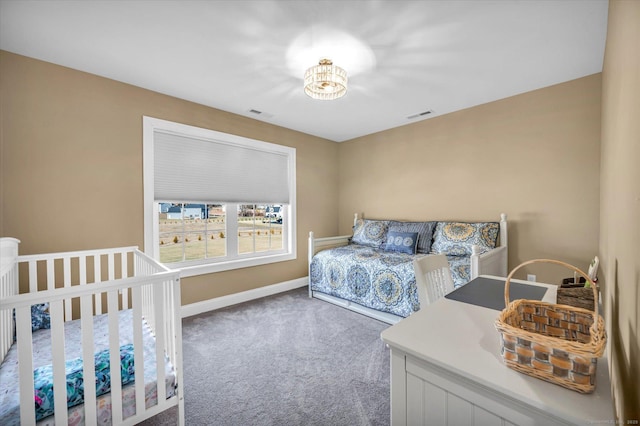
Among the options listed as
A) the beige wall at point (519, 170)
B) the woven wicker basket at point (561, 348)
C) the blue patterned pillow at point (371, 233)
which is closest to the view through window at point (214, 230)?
the blue patterned pillow at point (371, 233)

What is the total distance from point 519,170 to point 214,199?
11.3 feet

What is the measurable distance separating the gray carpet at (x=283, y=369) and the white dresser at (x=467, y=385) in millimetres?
912

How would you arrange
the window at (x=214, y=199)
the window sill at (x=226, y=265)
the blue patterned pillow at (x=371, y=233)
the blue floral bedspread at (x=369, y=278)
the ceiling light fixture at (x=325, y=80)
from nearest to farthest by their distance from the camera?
the ceiling light fixture at (x=325, y=80) < the blue floral bedspread at (x=369, y=278) < the window at (x=214, y=199) < the window sill at (x=226, y=265) < the blue patterned pillow at (x=371, y=233)

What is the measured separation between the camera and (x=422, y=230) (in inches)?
132

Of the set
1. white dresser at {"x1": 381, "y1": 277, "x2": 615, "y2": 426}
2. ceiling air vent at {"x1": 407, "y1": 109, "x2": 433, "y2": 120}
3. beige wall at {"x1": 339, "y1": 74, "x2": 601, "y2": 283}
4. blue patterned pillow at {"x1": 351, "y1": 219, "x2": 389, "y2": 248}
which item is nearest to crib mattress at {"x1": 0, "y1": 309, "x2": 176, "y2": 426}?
white dresser at {"x1": 381, "y1": 277, "x2": 615, "y2": 426}

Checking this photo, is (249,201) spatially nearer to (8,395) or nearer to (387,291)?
(387,291)

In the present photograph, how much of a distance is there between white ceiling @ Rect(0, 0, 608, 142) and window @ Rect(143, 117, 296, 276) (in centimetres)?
60

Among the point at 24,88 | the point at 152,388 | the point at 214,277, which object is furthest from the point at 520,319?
the point at 24,88

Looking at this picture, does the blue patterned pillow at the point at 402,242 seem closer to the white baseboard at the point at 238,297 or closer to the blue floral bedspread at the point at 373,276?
the blue floral bedspread at the point at 373,276

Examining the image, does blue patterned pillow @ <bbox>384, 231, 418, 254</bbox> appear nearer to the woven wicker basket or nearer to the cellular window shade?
the cellular window shade

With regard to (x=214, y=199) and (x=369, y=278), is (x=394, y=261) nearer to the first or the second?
(x=369, y=278)

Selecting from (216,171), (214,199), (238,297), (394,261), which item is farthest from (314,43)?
(238,297)

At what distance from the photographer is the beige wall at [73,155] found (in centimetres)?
208

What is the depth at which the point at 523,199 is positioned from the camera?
112 inches
